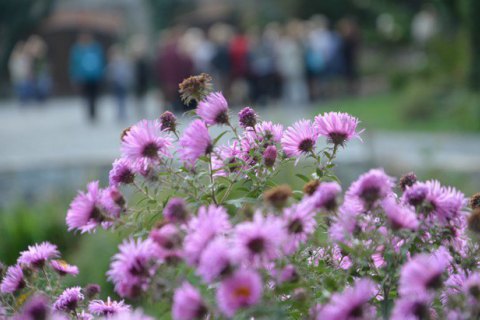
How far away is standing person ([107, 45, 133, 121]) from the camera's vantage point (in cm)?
2195

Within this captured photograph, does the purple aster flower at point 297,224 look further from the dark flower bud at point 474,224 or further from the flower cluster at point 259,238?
the dark flower bud at point 474,224

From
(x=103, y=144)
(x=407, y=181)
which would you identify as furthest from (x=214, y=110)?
(x=103, y=144)

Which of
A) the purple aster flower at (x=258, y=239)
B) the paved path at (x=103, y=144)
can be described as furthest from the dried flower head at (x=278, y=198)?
the paved path at (x=103, y=144)

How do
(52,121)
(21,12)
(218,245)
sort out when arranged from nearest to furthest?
1. (218,245)
2. (52,121)
3. (21,12)

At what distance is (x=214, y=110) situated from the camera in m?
2.46

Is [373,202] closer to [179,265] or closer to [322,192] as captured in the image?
[322,192]

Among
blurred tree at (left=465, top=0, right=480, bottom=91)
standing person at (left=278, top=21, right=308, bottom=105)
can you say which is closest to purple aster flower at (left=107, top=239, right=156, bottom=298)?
blurred tree at (left=465, top=0, right=480, bottom=91)

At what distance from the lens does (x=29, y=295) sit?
2324 mm

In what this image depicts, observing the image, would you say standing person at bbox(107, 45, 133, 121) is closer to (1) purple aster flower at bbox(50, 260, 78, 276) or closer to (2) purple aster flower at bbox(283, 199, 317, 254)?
(1) purple aster flower at bbox(50, 260, 78, 276)

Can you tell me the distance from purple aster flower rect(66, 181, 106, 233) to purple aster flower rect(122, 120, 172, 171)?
11 cm

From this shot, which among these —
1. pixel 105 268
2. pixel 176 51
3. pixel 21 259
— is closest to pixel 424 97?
pixel 176 51

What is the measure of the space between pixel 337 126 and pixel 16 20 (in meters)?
40.2

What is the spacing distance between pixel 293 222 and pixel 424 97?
714 inches

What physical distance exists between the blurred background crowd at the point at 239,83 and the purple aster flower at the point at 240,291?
4794 millimetres
